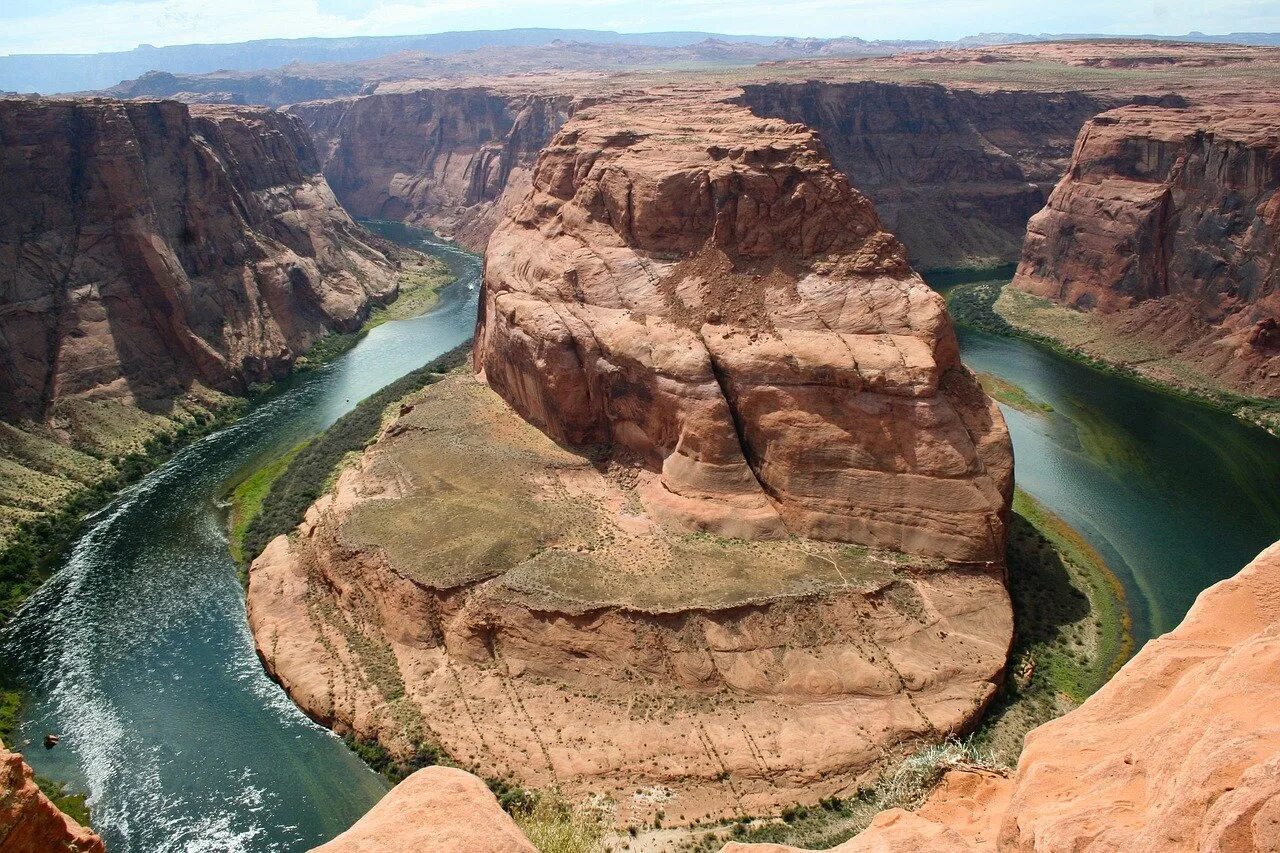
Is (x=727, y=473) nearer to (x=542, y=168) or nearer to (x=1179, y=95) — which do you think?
(x=542, y=168)

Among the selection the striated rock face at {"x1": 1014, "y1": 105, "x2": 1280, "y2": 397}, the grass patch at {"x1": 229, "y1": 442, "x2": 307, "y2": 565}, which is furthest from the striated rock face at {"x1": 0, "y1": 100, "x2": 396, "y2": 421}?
the striated rock face at {"x1": 1014, "y1": 105, "x2": 1280, "y2": 397}

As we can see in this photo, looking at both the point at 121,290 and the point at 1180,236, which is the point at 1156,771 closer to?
the point at 121,290

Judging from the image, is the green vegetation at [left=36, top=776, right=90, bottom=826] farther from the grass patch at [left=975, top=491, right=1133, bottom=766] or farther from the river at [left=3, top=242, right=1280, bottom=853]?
the grass patch at [left=975, top=491, right=1133, bottom=766]

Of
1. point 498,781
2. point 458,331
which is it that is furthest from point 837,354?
point 458,331

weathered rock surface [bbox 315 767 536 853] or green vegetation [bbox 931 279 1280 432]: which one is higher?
weathered rock surface [bbox 315 767 536 853]

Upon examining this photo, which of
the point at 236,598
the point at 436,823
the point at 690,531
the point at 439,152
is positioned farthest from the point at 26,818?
the point at 439,152

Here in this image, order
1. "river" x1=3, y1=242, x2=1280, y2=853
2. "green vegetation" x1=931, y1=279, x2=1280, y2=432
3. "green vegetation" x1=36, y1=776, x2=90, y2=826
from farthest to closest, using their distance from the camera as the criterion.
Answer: "green vegetation" x1=931, y1=279, x2=1280, y2=432 < "river" x1=3, y1=242, x2=1280, y2=853 < "green vegetation" x1=36, y1=776, x2=90, y2=826

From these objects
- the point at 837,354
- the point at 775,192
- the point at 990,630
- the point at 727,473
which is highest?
the point at 775,192
